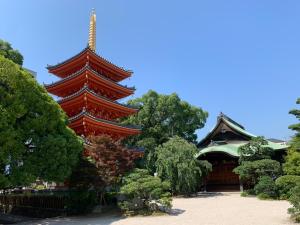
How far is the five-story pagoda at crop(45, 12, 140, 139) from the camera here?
22.1m

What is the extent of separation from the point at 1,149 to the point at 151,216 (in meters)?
6.77

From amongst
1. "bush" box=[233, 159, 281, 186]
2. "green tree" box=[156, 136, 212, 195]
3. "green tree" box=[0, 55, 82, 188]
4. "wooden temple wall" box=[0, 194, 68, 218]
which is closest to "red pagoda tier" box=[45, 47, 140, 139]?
"green tree" box=[156, 136, 212, 195]

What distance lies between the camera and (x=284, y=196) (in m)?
19.1

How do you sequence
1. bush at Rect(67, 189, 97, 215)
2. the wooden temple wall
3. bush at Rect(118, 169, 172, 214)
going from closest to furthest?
bush at Rect(118, 169, 172, 214) → bush at Rect(67, 189, 97, 215) → the wooden temple wall

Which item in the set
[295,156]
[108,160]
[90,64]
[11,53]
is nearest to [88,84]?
[90,64]

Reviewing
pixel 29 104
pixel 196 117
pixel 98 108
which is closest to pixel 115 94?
pixel 98 108

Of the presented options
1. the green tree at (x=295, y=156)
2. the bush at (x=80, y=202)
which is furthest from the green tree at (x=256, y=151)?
the bush at (x=80, y=202)

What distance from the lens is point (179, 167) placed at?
22.1 metres

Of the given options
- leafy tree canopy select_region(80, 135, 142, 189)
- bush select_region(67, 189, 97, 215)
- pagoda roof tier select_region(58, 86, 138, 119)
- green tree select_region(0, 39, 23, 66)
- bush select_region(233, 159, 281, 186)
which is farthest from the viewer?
A: pagoda roof tier select_region(58, 86, 138, 119)

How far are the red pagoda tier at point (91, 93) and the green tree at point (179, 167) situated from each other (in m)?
3.56

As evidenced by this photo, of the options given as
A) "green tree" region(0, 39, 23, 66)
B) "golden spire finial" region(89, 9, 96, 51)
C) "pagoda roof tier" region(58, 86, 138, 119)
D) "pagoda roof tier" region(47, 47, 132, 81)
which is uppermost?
"golden spire finial" region(89, 9, 96, 51)

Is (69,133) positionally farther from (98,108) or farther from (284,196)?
(284,196)

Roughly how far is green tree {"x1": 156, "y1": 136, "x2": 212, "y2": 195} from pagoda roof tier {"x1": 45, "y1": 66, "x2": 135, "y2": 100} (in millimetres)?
6737

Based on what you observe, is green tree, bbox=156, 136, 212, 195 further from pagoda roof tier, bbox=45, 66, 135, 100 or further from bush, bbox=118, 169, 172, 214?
bush, bbox=118, 169, 172, 214
